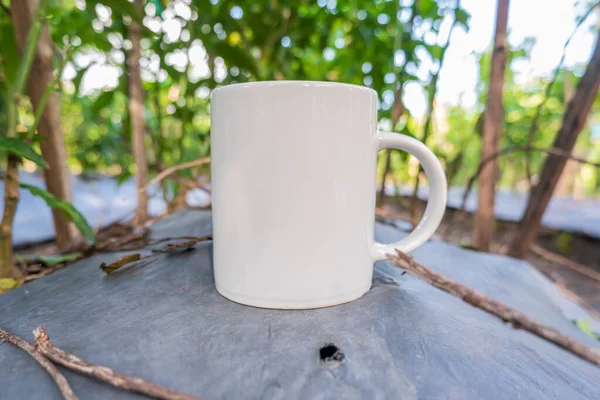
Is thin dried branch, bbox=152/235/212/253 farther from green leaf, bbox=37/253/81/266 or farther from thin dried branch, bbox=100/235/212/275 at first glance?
green leaf, bbox=37/253/81/266

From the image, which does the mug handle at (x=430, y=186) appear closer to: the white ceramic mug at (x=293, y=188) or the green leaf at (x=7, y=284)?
the white ceramic mug at (x=293, y=188)

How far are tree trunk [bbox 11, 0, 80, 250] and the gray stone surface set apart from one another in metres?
0.29

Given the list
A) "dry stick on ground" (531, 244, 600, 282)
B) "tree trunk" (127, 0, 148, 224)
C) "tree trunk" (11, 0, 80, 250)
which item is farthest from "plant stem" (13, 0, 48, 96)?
"dry stick on ground" (531, 244, 600, 282)

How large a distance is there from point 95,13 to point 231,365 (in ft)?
2.55

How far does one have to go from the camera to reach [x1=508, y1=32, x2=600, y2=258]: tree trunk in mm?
736

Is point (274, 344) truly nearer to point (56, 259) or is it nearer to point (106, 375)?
point (106, 375)

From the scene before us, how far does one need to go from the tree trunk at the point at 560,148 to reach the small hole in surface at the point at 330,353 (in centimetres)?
73

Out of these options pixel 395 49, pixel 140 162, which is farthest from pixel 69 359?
pixel 395 49

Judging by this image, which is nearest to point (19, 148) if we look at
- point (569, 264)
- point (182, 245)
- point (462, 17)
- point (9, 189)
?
point (9, 189)

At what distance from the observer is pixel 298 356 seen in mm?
298

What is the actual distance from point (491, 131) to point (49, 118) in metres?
0.87

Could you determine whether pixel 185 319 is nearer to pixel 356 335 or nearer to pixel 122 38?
pixel 356 335

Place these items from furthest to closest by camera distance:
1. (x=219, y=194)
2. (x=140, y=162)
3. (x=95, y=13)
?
(x=140, y=162), (x=95, y=13), (x=219, y=194)

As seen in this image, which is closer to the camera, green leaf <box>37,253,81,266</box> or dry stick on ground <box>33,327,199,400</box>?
dry stick on ground <box>33,327,199,400</box>
